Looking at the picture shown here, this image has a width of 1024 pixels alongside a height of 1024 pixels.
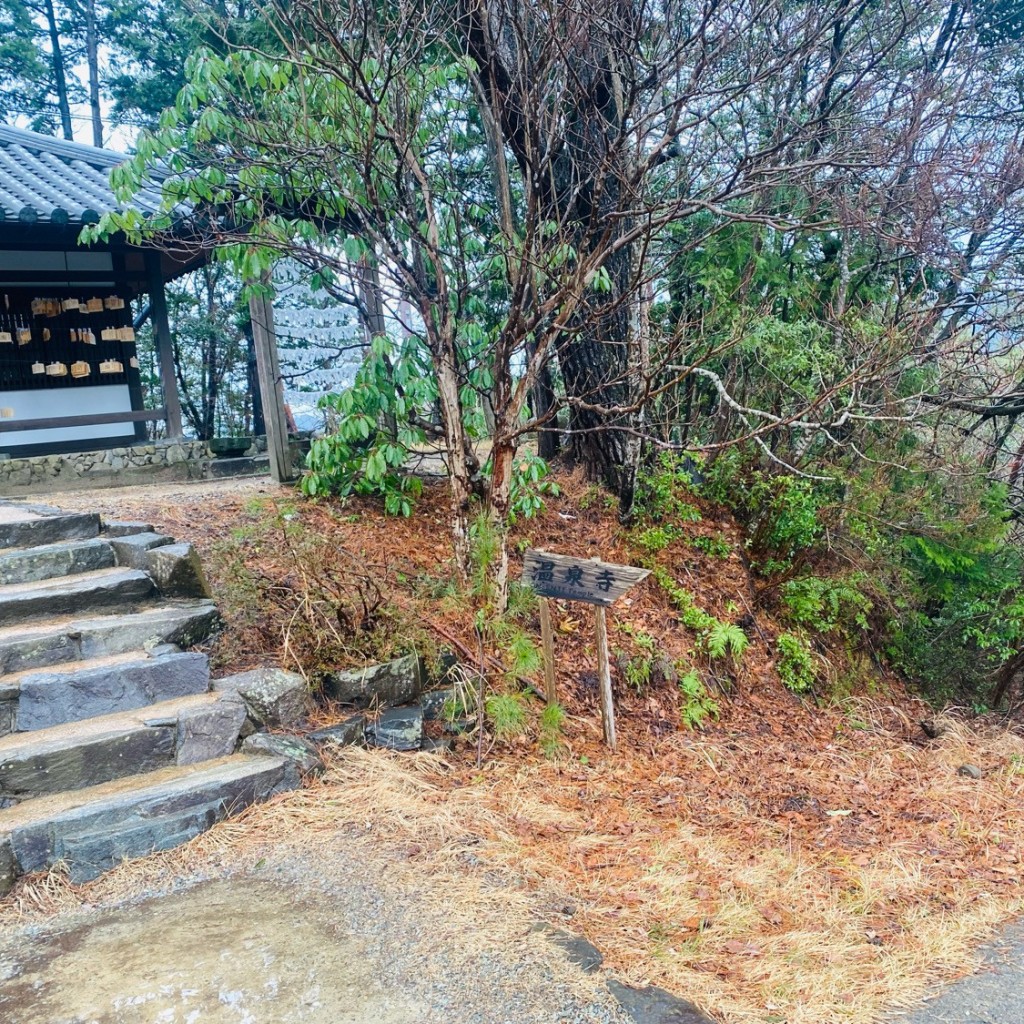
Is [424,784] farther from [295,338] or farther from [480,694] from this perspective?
[295,338]

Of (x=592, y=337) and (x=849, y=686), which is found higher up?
(x=592, y=337)

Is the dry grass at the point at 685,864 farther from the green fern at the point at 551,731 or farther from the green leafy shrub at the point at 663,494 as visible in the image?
the green leafy shrub at the point at 663,494

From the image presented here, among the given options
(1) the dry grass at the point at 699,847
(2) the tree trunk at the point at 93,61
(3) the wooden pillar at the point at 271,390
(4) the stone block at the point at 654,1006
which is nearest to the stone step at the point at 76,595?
(1) the dry grass at the point at 699,847

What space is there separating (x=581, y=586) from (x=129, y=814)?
2.63 meters

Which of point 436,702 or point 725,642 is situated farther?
point 725,642

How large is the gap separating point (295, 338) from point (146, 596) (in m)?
4.22

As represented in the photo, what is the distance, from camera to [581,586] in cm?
490

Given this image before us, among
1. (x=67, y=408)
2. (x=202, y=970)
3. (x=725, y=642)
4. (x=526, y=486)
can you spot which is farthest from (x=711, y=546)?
(x=67, y=408)

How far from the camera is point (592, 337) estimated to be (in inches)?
291

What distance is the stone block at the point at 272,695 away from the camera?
13.5ft

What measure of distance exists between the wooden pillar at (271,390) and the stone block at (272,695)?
12.2 ft

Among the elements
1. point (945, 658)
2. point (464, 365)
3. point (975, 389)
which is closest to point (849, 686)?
point (945, 658)

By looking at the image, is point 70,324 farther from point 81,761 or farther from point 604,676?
point 604,676

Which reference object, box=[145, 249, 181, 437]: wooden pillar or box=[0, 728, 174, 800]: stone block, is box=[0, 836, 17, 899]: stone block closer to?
box=[0, 728, 174, 800]: stone block
